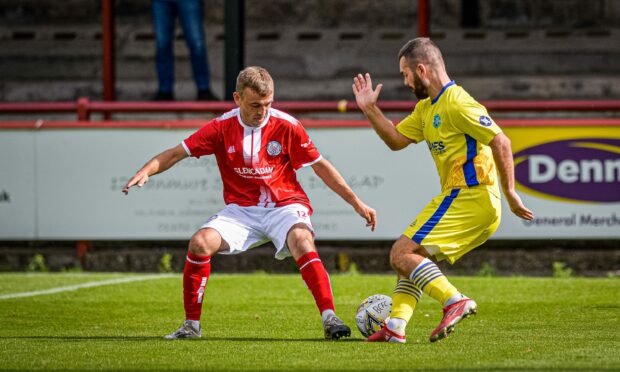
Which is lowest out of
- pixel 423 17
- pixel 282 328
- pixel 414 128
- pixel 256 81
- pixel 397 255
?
pixel 282 328

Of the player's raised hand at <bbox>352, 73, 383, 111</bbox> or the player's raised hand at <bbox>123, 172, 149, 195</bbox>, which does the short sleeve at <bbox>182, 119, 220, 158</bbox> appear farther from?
the player's raised hand at <bbox>352, 73, 383, 111</bbox>

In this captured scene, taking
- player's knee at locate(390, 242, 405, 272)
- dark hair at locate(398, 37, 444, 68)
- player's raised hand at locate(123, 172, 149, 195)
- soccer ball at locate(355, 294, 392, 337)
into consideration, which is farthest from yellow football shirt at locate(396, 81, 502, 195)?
player's raised hand at locate(123, 172, 149, 195)

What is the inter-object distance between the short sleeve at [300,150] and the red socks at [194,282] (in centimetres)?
86

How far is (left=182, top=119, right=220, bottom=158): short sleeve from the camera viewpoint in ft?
25.6

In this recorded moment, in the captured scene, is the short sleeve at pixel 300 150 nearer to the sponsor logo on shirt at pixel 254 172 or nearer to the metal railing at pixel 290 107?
the sponsor logo on shirt at pixel 254 172

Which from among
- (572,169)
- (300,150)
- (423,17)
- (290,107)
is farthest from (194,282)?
(423,17)

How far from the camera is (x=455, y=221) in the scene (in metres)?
7.20

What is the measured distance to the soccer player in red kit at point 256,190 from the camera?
7562 mm

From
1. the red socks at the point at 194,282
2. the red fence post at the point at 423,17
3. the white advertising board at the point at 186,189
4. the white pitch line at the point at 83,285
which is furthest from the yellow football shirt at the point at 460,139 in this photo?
the red fence post at the point at 423,17

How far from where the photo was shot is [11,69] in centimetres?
→ 2056

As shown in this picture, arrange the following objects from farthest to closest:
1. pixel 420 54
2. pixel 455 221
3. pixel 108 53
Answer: pixel 108 53
pixel 420 54
pixel 455 221

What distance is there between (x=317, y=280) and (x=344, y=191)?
59 cm

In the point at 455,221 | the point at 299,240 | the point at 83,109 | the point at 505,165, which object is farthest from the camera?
the point at 83,109

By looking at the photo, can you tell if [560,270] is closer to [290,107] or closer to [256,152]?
[290,107]
